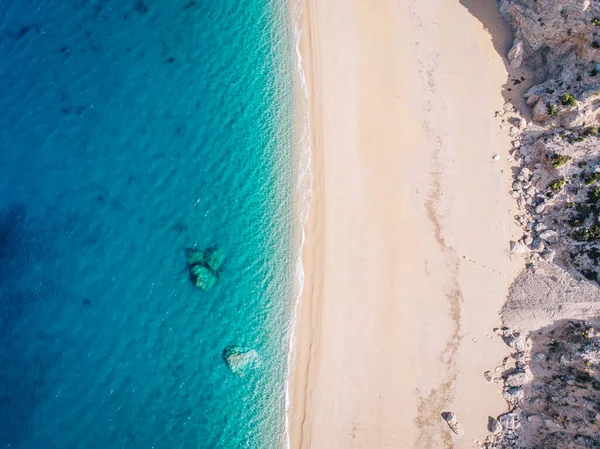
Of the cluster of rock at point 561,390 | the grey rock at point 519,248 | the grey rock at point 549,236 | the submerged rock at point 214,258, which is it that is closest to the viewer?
the cluster of rock at point 561,390

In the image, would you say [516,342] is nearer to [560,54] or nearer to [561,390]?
[561,390]

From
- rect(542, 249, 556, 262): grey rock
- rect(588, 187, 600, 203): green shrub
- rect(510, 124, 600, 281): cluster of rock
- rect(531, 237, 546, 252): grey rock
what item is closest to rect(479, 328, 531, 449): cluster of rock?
rect(542, 249, 556, 262): grey rock

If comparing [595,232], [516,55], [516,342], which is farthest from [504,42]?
[516,342]

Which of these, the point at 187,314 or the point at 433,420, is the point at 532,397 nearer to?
the point at 433,420

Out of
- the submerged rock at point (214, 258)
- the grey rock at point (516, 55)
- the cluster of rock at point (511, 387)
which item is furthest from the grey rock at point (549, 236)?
the submerged rock at point (214, 258)

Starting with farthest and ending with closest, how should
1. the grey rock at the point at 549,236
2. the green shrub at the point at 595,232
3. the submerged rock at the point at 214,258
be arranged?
the submerged rock at the point at 214,258, the grey rock at the point at 549,236, the green shrub at the point at 595,232

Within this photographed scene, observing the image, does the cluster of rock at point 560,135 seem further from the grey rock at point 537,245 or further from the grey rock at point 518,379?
the grey rock at point 518,379

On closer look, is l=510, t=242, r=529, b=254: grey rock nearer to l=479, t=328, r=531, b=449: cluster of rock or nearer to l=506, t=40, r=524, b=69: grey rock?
l=479, t=328, r=531, b=449: cluster of rock

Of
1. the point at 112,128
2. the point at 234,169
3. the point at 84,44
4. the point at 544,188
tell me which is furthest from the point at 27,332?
the point at 544,188
